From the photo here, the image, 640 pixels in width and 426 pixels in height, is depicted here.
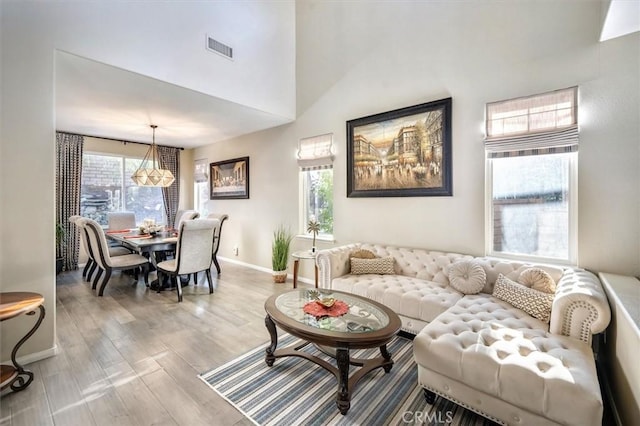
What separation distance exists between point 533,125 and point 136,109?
4809mm

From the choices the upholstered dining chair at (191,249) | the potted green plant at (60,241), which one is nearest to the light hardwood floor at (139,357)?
the upholstered dining chair at (191,249)

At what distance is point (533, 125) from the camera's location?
2.61 m

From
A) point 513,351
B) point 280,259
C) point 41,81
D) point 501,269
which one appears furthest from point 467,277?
point 41,81

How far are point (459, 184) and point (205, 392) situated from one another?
118 inches

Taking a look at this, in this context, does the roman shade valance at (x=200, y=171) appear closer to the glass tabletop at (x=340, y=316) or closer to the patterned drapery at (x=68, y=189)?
the patterned drapery at (x=68, y=189)

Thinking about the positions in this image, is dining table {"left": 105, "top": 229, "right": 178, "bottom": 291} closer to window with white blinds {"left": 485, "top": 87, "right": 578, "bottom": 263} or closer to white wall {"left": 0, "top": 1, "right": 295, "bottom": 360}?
white wall {"left": 0, "top": 1, "right": 295, "bottom": 360}

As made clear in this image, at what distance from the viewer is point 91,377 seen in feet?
6.88

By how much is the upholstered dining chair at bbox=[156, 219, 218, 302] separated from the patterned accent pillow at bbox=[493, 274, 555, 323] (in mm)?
3367

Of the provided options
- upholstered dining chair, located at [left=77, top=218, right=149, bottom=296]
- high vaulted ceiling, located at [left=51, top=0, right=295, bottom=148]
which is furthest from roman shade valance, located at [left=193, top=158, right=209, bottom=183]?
upholstered dining chair, located at [left=77, top=218, right=149, bottom=296]

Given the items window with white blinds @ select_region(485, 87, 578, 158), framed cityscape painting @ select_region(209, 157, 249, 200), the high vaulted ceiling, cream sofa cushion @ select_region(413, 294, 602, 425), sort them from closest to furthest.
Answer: cream sofa cushion @ select_region(413, 294, 602, 425), window with white blinds @ select_region(485, 87, 578, 158), the high vaulted ceiling, framed cityscape painting @ select_region(209, 157, 249, 200)

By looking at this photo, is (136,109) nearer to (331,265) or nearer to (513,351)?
(331,265)

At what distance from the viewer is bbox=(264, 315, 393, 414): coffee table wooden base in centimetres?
177

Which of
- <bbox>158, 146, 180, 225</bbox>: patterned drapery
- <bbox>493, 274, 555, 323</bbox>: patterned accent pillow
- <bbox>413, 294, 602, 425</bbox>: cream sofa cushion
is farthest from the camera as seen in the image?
<bbox>158, 146, 180, 225</bbox>: patterned drapery

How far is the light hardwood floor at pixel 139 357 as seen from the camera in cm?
174
